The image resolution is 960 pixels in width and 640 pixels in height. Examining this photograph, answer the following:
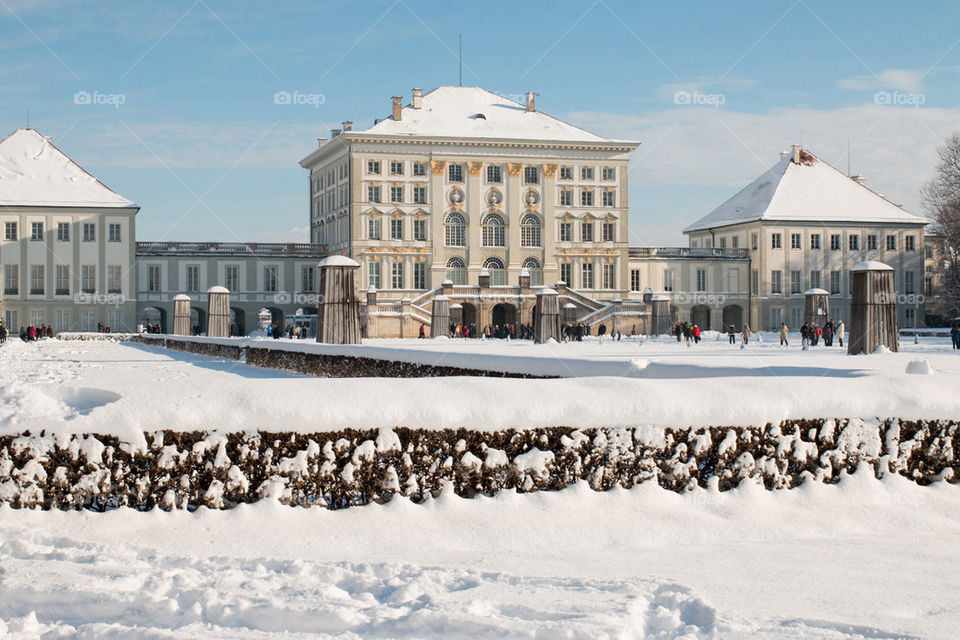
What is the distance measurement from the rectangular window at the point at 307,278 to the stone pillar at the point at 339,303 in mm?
46165

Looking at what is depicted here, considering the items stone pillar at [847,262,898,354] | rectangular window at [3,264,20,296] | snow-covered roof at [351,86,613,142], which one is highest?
snow-covered roof at [351,86,613,142]

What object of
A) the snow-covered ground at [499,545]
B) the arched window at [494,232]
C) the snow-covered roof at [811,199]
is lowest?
the snow-covered ground at [499,545]

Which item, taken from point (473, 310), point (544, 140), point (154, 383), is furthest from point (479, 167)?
point (154, 383)

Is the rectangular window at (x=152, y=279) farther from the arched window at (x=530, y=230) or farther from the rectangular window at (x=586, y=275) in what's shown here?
the rectangular window at (x=586, y=275)

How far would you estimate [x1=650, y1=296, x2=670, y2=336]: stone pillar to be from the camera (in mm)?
54656

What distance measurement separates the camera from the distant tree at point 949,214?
5944 centimetres

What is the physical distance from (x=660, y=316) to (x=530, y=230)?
738 inches

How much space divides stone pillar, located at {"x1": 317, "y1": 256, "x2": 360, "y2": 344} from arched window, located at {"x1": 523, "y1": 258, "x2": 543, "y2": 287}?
4451 cm

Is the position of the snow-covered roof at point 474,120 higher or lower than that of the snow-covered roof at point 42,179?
higher

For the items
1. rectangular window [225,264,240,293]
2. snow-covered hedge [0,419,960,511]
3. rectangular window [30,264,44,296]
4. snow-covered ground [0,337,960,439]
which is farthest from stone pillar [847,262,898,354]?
rectangular window [30,264,44,296]

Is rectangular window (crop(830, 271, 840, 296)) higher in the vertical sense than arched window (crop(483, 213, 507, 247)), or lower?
lower

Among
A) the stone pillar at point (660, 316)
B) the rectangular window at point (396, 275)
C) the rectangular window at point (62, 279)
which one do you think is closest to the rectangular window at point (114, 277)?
the rectangular window at point (62, 279)

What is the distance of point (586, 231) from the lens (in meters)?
72.6

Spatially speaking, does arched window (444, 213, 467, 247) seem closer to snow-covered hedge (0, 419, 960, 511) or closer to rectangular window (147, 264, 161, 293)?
rectangular window (147, 264, 161, 293)
